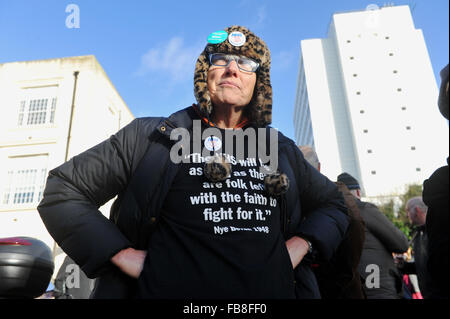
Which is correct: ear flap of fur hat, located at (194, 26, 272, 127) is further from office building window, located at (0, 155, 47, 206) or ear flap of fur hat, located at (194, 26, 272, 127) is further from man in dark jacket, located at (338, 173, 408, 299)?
office building window, located at (0, 155, 47, 206)

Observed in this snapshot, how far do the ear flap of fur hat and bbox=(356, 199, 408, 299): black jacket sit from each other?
1.68 meters

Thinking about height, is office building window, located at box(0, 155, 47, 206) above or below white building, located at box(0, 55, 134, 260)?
below

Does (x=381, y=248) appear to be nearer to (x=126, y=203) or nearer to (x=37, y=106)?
(x=126, y=203)

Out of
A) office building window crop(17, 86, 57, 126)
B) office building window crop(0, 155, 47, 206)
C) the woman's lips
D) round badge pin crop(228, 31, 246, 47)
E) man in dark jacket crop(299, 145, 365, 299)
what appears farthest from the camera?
office building window crop(17, 86, 57, 126)

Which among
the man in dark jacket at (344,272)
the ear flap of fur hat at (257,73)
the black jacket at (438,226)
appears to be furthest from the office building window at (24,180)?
the black jacket at (438,226)

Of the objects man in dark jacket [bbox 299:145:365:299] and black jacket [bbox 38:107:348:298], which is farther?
man in dark jacket [bbox 299:145:365:299]

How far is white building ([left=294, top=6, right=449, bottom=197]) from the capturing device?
194 ft

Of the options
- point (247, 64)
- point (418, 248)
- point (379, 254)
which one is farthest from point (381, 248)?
point (247, 64)

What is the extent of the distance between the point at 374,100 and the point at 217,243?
67.6 meters

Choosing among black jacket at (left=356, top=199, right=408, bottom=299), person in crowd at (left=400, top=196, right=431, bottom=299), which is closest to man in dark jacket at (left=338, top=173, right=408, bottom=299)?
black jacket at (left=356, top=199, right=408, bottom=299)

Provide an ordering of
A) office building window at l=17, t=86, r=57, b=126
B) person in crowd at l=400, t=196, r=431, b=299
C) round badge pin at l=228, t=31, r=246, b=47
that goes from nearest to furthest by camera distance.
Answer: round badge pin at l=228, t=31, r=246, b=47, person in crowd at l=400, t=196, r=431, b=299, office building window at l=17, t=86, r=57, b=126

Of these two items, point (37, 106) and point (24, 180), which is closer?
point (24, 180)

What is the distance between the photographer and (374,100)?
204ft
